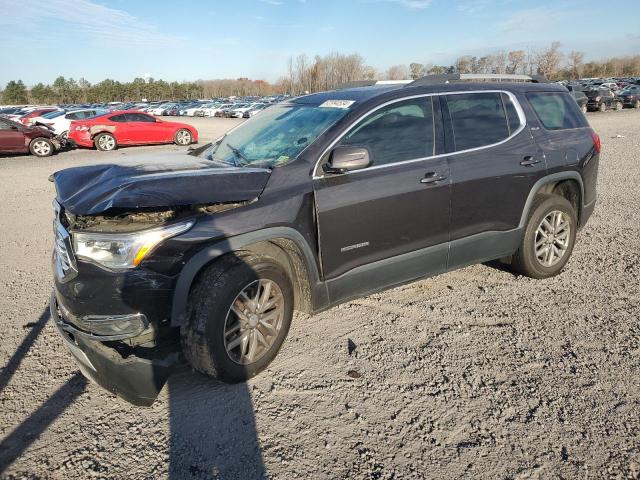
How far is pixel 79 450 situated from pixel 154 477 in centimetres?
52

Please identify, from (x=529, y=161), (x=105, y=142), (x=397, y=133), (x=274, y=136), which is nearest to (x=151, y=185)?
(x=274, y=136)

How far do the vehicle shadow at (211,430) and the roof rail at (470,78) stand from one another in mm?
2828

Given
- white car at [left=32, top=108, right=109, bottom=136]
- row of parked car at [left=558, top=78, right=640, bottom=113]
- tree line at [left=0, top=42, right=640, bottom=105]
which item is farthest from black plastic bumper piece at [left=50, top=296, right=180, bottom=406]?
tree line at [left=0, top=42, right=640, bottom=105]

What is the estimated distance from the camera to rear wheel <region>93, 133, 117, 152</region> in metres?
17.2

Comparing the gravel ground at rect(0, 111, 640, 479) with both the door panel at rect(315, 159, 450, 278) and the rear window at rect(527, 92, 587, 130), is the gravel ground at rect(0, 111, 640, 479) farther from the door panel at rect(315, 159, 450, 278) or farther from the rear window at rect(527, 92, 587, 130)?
the rear window at rect(527, 92, 587, 130)

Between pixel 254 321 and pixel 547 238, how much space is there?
3.11 m

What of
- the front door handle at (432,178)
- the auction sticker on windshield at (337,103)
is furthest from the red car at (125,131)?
the front door handle at (432,178)

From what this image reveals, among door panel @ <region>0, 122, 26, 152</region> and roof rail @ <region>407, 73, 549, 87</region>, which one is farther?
door panel @ <region>0, 122, 26, 152</region>

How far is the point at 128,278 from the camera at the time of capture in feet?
8.67

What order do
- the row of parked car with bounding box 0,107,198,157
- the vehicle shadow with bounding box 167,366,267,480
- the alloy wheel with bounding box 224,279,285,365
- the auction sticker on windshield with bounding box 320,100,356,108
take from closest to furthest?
1. the vehicle shadow with bounding box 167,366,267,480
2. the alloy wheel with bounding box 224,279,285,365
3. the auction sticker on windshield with bounding box 320,100,356,108
4. the row of parked car with bounding box 0,107,198,157

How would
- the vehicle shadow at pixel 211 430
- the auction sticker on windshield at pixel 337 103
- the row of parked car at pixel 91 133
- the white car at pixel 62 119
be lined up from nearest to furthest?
the vehicle shadow at pixel 211 430 < the auction sticker on windshield at pixel 337 103 < the row of parked car at pixel 91 133 < the white car at pixel 62 119

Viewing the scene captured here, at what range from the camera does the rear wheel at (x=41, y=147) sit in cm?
1619

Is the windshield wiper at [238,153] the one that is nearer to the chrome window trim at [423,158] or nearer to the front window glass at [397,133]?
the chrome window trim at [423,158]

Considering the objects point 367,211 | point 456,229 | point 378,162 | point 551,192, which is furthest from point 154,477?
point 551,192
